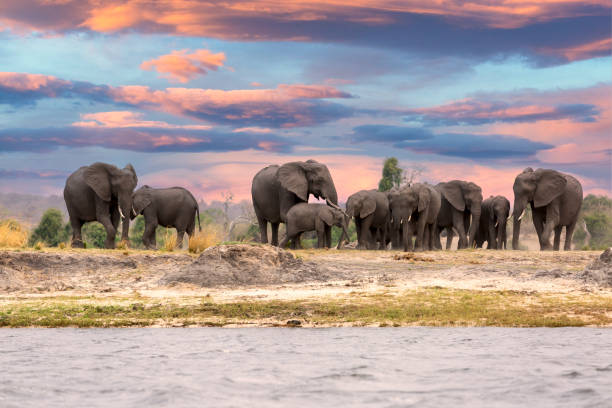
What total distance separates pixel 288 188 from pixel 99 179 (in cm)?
679

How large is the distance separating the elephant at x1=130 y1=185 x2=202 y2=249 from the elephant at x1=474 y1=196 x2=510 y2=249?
13011 millimetres

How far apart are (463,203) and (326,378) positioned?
2815 centimetres

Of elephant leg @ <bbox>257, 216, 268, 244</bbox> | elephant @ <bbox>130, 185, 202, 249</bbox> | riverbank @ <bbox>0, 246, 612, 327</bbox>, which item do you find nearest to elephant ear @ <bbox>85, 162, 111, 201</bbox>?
elephant @ <bbox>130, 185, 202, 249</bbox>

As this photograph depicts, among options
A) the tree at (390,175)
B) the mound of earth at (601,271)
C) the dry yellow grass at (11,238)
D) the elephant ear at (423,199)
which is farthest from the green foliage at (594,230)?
Result: the dry yellow grass at (11,238)

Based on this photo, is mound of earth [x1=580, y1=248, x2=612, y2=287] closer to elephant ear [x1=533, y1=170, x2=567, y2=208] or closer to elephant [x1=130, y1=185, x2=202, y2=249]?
elephant ear [x1=533, y1=170, x2=567, y2=208]

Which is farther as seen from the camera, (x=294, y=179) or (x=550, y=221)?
(x=550, y=221)

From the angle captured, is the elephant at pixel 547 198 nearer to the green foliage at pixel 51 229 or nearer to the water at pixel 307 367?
the water at pixel 307 367

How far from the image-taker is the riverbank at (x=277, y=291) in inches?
537

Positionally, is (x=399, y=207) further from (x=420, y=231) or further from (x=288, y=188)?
(x=288, y=188)

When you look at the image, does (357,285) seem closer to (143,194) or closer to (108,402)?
(108,402)

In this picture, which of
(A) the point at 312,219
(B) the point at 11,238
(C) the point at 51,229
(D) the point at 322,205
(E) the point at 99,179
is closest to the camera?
(B) the point at 11,238

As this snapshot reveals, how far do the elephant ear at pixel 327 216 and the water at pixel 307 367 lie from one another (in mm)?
16643

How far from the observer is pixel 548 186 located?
109 feet

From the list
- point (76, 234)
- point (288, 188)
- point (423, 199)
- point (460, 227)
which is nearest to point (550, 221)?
point (460, 227)
